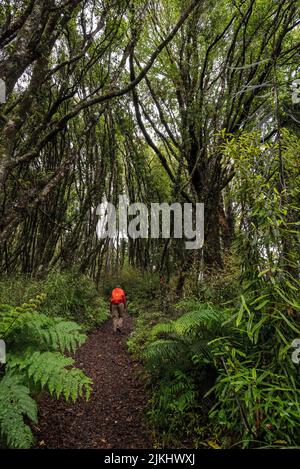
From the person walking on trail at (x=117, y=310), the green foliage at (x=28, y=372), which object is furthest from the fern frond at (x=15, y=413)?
the person walking on trail at (x=117, y=310)

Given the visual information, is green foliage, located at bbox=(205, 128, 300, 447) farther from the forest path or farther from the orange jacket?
the orange jacket

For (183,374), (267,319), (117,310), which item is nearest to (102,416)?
(183,374)

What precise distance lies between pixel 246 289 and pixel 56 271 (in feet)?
19.5

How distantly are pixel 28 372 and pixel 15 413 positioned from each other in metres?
0.27

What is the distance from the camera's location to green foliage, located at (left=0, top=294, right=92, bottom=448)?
1875 millimetres

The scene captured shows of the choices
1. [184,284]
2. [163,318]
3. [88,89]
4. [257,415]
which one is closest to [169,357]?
[257,415]

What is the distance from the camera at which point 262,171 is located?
2631mm

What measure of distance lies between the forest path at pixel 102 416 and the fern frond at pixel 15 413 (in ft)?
3.27

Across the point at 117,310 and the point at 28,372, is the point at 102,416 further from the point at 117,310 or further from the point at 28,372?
the point at 117,310

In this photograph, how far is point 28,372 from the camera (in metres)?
2.10

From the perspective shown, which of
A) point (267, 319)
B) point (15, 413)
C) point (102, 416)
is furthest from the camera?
point (102, 416)

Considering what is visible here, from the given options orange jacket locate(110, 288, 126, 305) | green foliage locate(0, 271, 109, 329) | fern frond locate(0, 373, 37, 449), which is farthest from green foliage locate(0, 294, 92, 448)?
orange jacket locate(110, 288, 126, 305)

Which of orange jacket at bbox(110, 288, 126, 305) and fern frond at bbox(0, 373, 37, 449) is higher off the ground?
fern frond at bbox(0, 373, 37, 449)
